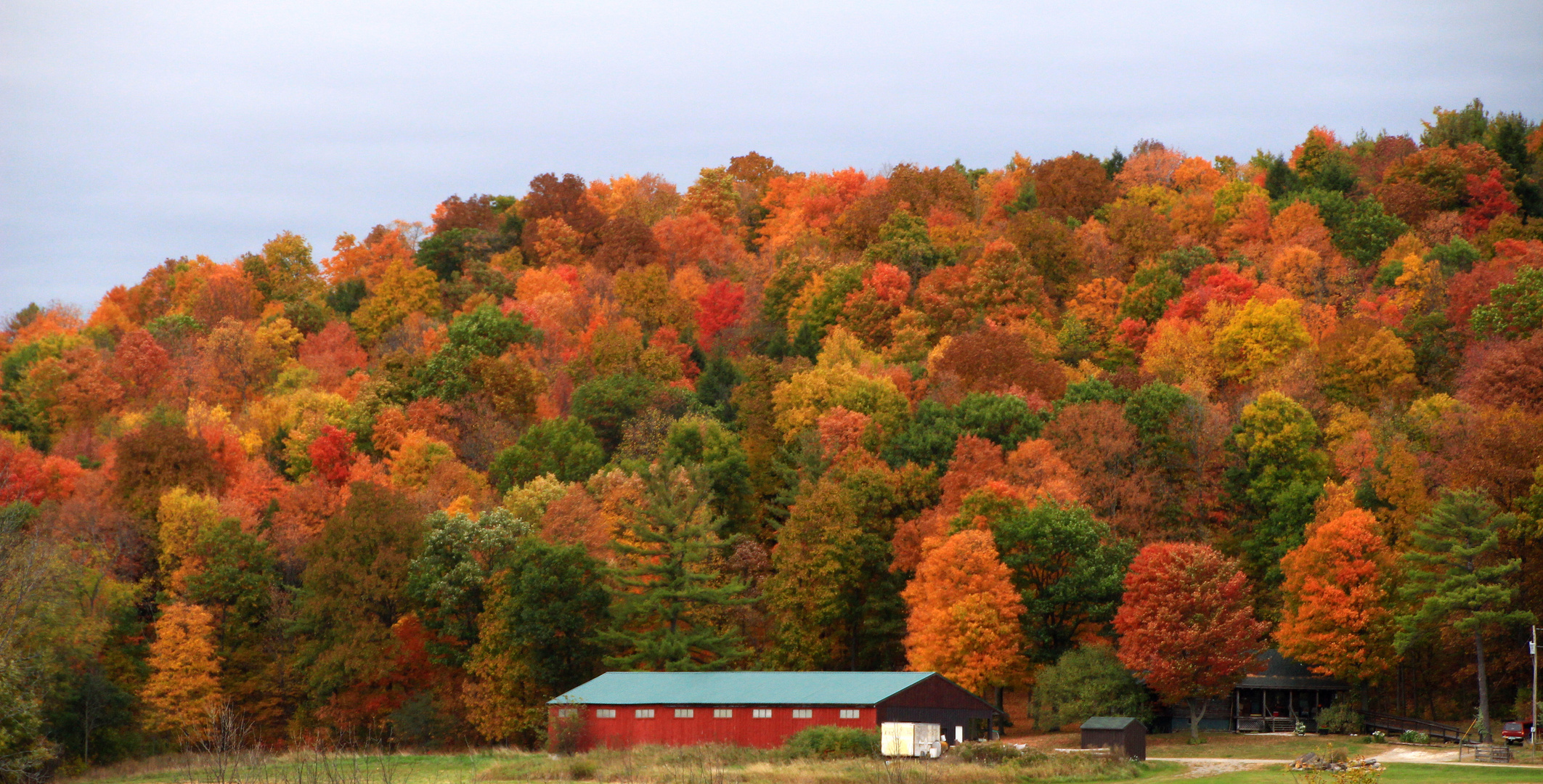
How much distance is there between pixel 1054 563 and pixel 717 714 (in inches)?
696

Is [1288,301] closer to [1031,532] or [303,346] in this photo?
[1031,532]

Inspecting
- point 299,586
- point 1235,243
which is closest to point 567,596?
point 299,586

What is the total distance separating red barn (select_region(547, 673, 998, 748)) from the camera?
55156 mm

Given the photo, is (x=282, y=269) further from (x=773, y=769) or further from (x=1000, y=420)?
(x=773, y=769)

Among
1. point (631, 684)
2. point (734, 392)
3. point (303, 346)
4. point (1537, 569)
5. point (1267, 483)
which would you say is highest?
point (303, 346)

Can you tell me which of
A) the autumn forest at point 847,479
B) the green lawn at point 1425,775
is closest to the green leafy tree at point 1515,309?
the autumn forest at point 847,479

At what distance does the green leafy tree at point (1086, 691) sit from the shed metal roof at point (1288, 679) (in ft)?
16.7

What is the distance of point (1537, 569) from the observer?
59.4m

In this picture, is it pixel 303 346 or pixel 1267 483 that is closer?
pixel 1267 483

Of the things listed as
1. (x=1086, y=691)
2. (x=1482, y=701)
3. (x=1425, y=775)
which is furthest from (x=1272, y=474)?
(x=1425, y=775)

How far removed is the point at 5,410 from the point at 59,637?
4483 centimetres

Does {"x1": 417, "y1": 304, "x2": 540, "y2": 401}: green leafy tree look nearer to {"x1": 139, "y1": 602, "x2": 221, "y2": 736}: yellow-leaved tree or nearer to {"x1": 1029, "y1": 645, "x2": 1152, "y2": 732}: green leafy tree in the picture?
{"x1": 139, "y1": 602, "x2": 221, "y2": 736}: yellow-leaved tree

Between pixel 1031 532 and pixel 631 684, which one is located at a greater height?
pixel 1031 532

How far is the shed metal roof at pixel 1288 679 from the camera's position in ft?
209
